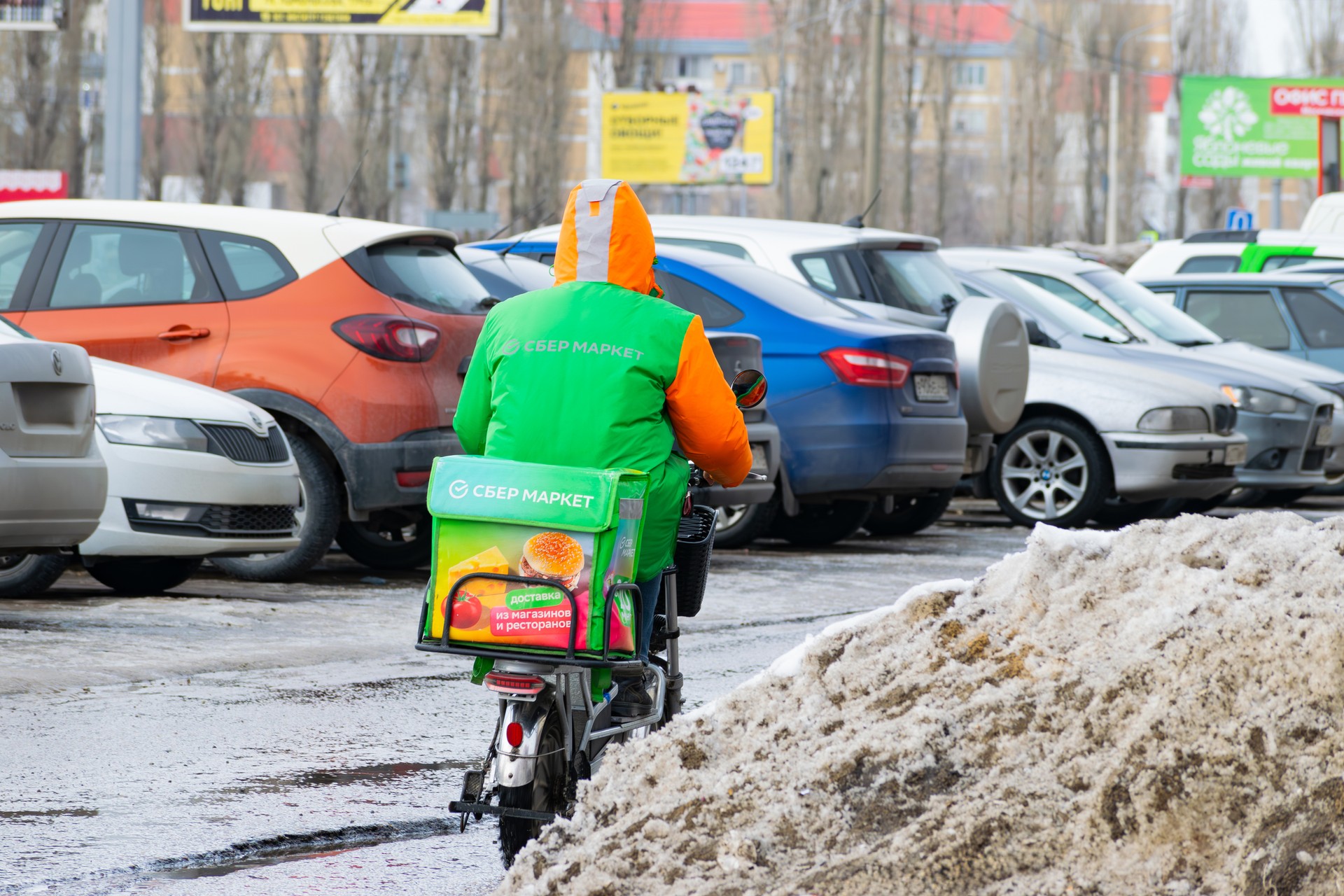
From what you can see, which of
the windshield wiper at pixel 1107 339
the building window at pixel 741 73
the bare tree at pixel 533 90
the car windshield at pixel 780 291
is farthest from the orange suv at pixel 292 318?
the building window at pixel 741 73

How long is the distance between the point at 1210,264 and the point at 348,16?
952 centimetres

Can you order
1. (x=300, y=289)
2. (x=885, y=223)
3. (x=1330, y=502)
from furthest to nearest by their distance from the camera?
(x=885, y=223)
(x=1330, y=502)
(x=300, y=289)

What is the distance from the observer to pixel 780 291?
10773 mm

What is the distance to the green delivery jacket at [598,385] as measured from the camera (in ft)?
13.3

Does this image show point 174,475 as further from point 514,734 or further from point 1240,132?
point 1240,132

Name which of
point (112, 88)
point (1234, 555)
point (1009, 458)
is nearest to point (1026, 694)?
point (1234, 555)

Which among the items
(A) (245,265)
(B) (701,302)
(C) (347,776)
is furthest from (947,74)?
(C) (347,776)

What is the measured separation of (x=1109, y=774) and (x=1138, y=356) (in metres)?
9.69

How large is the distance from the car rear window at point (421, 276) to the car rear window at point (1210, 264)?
1116 cm

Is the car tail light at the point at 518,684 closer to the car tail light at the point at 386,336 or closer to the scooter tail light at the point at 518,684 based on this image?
the scooter tail light at the point at 518,684

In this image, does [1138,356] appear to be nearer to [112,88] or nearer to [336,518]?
[336,518]

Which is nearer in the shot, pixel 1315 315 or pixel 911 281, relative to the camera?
pixel 911 281

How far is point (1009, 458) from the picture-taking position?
12719 mm

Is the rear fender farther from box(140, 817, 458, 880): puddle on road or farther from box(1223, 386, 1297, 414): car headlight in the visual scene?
box(1223, 386, 1297, 414): car headlight
